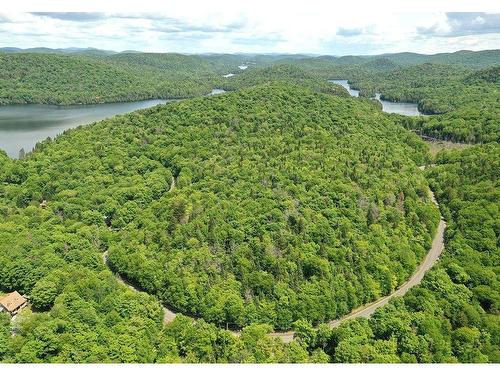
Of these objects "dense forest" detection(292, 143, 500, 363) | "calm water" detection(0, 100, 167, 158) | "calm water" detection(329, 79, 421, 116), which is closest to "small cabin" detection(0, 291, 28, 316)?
"dense forest" detection(292, 143, 500, 363)

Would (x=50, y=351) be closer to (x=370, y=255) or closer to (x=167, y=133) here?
(x=370, y=255)

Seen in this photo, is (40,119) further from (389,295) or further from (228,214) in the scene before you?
(389,295)

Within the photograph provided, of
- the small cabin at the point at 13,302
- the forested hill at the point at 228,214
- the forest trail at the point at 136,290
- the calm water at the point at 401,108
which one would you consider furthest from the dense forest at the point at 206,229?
the calm water at the point at 401,108

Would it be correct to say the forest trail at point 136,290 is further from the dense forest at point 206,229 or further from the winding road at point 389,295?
the dense forest at point 206,229

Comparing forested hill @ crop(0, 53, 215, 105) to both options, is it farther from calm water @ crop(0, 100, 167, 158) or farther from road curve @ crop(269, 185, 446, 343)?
road curve @ crop(269, 185, 446, 343)

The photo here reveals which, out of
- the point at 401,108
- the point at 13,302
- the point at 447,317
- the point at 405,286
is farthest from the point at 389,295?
the point at 401,108

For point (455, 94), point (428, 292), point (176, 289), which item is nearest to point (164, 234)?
point (176, 289)
